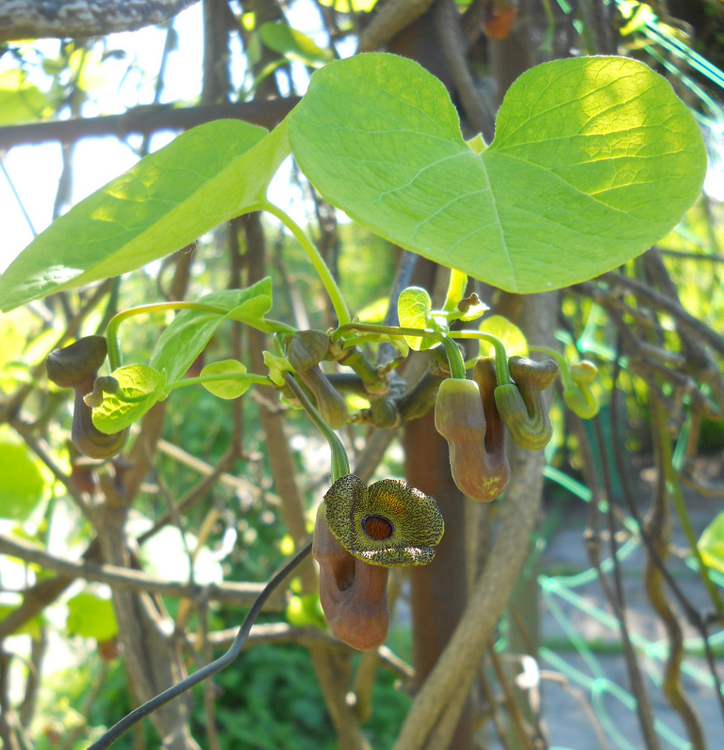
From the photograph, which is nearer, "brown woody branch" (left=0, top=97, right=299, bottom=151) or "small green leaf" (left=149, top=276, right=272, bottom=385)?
"small green leaf" (left=149, top=276, right=272, bottom=385)

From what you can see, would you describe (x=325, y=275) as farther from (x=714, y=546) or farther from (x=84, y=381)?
(x=714, y=546)

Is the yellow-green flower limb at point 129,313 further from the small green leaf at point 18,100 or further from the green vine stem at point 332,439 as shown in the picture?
the small green leaf at point 18,100

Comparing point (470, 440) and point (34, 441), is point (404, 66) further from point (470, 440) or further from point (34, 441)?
point (34, 441)

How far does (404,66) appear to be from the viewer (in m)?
0.26

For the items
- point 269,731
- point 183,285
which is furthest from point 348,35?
point 269,731

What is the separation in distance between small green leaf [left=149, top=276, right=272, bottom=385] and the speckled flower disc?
0.31 feet

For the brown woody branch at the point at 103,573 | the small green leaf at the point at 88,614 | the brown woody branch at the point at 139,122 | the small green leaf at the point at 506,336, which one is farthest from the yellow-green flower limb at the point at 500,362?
the small green leaf at the point at 88,614

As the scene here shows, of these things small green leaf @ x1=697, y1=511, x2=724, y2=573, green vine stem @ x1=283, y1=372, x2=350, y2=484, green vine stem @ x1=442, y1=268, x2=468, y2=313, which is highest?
green vine stem @ x1=442, y1=268, x2=468, y2=313

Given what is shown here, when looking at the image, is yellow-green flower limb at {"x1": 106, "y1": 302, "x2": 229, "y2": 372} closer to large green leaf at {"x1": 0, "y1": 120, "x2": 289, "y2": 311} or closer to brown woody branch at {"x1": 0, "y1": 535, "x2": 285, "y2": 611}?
large green leaf at {"x1": 0, "y1": 120, "x2": 289, "y2": 311}

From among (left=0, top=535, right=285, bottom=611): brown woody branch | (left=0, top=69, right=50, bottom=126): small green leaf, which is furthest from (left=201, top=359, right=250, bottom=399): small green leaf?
(left=0, top=69, right=50, bottom=126): small green leaf

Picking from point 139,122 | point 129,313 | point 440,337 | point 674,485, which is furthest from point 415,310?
point 674,485

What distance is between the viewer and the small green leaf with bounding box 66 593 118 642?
897mm

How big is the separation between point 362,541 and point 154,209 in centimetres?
16

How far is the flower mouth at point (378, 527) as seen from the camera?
253 mm
